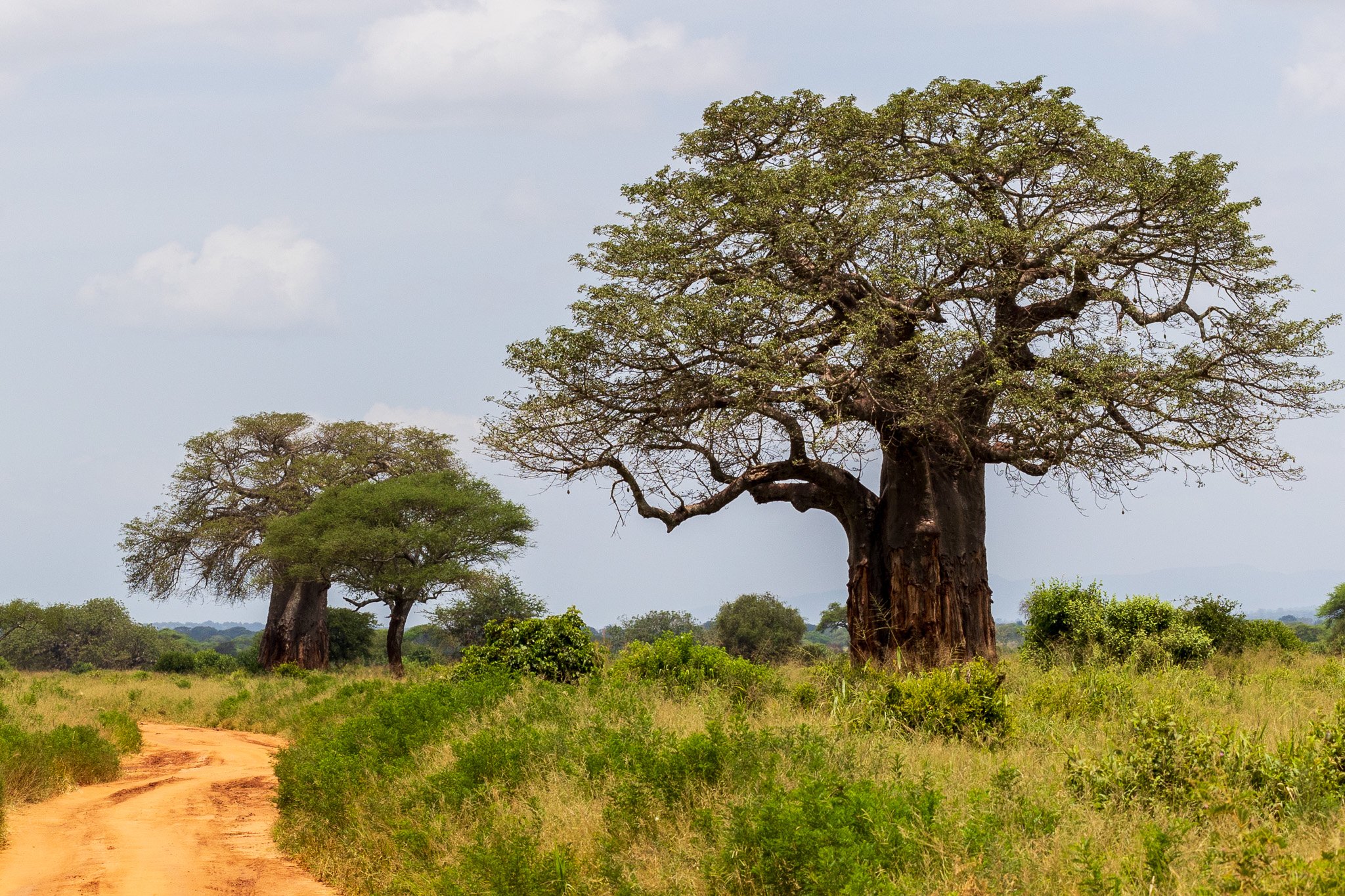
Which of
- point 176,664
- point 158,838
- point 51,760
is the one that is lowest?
point 158,838

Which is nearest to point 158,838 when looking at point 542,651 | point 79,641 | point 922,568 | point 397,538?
point 542,651

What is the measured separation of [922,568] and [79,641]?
5401 cm

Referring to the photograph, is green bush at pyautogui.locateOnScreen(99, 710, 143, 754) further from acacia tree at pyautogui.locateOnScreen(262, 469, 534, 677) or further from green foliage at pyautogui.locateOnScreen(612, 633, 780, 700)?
acacia tree at pyautogui.locateOnScreen(262, 469, 534, 677)

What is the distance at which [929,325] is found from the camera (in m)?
17.8

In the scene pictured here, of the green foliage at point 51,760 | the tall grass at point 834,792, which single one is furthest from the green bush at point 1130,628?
the green foliage at point 51,760

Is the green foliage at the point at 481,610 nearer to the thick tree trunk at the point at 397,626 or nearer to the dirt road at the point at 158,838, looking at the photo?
the thick tree trunk at the point at 397,626

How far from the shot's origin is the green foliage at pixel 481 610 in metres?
39.7

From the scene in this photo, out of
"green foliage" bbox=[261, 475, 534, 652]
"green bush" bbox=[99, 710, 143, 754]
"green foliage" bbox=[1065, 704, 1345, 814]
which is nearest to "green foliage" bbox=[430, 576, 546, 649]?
"green foliage" bbox=[261, 475, 534, 652]

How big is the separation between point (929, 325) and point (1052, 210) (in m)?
3.11

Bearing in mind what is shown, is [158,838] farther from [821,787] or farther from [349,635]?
[349,635]

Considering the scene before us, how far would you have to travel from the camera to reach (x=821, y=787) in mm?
7000

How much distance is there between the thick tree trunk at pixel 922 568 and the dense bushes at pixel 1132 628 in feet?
9.03

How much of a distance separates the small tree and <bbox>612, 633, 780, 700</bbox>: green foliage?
44.6 m

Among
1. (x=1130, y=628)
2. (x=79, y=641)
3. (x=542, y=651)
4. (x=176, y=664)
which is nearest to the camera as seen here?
(x=542, y=651)
